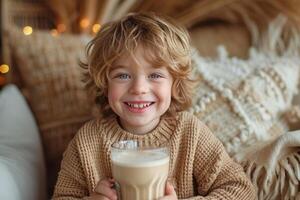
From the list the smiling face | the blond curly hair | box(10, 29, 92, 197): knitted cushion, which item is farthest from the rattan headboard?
the smiling face

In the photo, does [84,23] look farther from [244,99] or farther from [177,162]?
[177,162]

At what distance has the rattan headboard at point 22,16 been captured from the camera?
173cm

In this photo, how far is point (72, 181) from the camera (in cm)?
117

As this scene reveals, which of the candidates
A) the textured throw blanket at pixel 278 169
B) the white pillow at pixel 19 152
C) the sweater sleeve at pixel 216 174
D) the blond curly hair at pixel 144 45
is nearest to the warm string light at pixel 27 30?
the white pillow at pixel 19 152

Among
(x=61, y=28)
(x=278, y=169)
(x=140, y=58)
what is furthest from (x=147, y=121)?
(x=61, y=28)

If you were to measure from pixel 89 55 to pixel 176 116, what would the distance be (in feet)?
0.87

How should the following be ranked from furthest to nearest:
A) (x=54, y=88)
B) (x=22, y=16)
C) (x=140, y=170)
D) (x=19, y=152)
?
1. (x=22, y=16)
2. (x=54, y=88)
3. (x=19, y=152)
4. (x=140, y=170)

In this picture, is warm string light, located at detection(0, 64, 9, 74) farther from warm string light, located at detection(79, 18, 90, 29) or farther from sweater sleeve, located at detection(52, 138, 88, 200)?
sweater sleeve, located at detection(52, 138, 88, 200)

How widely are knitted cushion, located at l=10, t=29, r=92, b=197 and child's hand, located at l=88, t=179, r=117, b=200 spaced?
51cm

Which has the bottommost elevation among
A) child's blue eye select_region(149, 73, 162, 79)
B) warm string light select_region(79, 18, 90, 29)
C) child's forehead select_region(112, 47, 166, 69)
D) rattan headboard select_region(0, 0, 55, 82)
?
child's blue eye select_region(149, 73, 162, 79)

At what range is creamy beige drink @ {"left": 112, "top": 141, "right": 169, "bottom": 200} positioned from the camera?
3.10ft

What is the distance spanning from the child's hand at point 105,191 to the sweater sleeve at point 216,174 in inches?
8.0

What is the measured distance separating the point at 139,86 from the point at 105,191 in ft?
0.79

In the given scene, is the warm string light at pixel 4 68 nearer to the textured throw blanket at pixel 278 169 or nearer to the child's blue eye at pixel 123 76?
the child's blue eye at pixel 123 76
